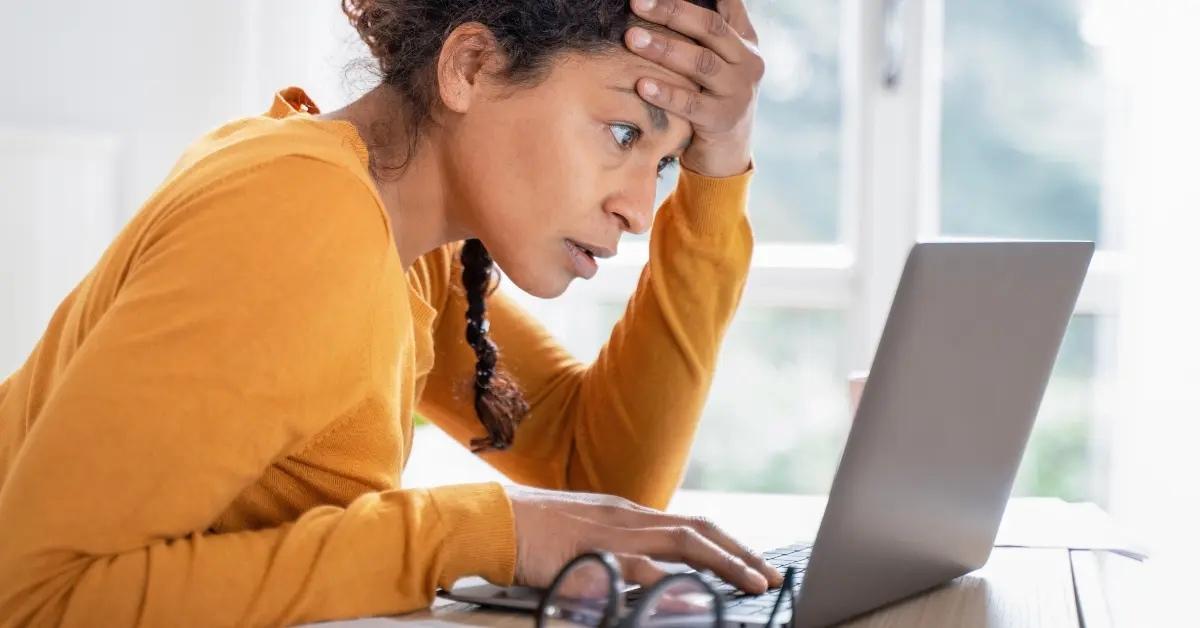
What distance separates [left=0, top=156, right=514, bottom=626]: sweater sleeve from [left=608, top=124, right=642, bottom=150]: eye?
306mm

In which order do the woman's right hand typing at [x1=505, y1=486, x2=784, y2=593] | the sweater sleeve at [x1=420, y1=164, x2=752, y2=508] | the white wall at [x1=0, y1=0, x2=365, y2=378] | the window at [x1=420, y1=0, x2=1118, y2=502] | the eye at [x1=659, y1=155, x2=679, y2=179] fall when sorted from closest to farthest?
1. the woman's right hand typing at [x1=505, y1=486, x2=784, y2=593]
2. the eye at [x1=659, y1=155, x2=679, y2=179]
3. the sweater sleeve at [x1=420, y1=164, x2=752, y2=508]
4. the white wall at [x1=0, y1=0, x2=365, y2=378]
5. the window at [x1=420, y1=0, x2=1118, y2=502]

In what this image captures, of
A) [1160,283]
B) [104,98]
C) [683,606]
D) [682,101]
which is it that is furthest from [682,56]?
[104,98]

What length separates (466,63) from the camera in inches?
45.9

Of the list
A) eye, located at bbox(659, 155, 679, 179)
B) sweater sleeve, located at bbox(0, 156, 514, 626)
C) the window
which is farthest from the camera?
the window

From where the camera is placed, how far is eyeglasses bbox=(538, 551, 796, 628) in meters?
0.65

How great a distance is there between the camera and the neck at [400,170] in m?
1.18

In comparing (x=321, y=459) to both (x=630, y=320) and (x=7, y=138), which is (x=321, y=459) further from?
(x=7, y=138)

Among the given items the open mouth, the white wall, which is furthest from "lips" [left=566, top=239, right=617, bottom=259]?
the white wall

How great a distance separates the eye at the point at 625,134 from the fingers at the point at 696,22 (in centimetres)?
10

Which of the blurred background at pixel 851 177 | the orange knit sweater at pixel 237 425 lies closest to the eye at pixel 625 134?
the orange knit sweater at pixel 237 425

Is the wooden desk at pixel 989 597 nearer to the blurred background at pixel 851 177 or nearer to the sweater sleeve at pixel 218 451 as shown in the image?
the sweater sleeve at pixel 218 451

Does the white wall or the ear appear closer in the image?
the ear

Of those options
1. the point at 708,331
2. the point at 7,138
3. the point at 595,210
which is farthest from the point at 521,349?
the point at 7,138

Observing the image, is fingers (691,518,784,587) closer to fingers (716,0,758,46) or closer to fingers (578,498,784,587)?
fingers (578,498,784,587)
